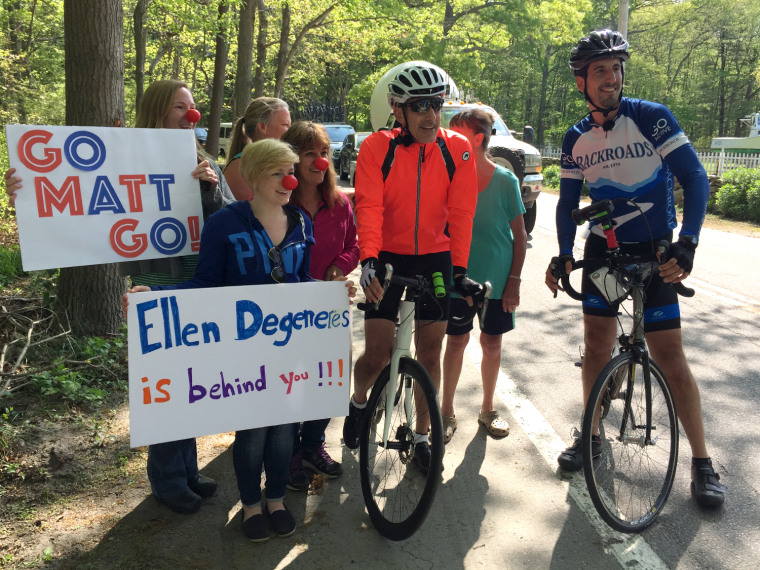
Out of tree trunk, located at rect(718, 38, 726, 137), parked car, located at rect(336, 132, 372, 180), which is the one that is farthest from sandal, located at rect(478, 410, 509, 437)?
tree trunk, located at rect(718, 38, 726, 137)

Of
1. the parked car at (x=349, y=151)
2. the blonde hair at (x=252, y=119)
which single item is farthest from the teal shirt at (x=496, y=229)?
the parked car at (x=349, y=151)

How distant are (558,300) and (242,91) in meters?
9.51

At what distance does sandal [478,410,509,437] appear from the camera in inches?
163

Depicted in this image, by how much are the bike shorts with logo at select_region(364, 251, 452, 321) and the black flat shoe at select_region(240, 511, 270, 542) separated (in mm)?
1135

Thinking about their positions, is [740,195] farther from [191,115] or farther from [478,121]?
[191,115]

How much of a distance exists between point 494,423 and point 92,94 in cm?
380

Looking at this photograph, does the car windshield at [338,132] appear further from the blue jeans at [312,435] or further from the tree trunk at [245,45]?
the blue jeans at [312,435]

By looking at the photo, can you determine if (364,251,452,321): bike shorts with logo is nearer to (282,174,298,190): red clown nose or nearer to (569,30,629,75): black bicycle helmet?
(282,174,298,190): red clown nose

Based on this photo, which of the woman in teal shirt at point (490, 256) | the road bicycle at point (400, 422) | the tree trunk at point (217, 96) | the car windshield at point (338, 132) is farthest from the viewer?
the car windshield at point (338, 132)

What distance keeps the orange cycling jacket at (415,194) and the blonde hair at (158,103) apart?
998 mm

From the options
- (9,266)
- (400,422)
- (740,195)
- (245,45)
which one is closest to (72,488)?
(400,422)

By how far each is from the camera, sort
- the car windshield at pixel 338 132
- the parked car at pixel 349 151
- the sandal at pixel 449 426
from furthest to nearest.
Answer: the car windshield at pixel 338 132, the parked car at pixel 349 151, the sandal at pixel 449 426

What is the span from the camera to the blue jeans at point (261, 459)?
3027 mm

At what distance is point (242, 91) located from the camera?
14.5 meters
